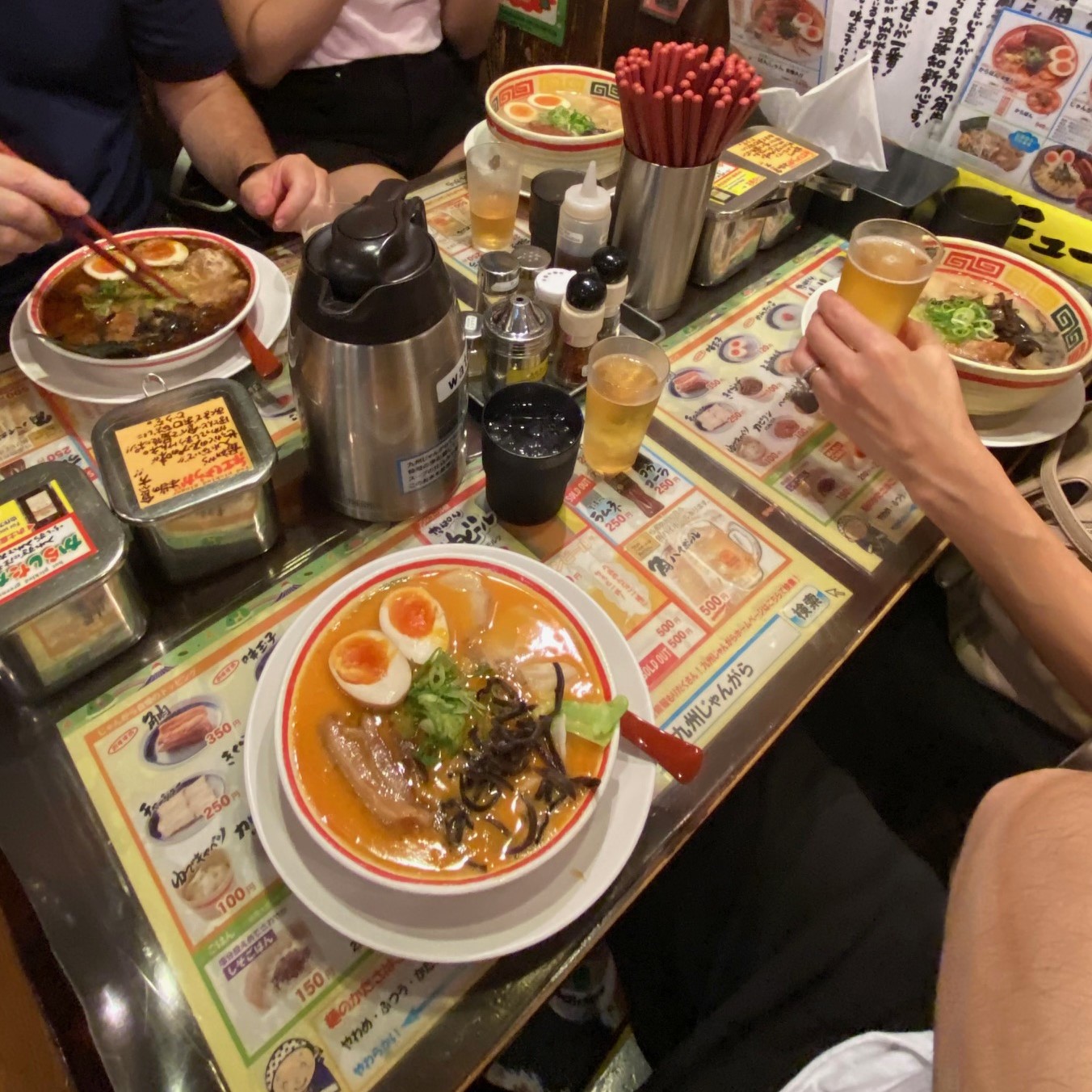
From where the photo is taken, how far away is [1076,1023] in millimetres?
546

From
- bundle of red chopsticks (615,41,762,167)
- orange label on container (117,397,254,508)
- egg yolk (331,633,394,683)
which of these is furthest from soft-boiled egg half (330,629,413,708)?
bundle of red chopsticks (615,41,762,167)

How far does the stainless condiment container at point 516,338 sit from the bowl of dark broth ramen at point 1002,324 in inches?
26.3

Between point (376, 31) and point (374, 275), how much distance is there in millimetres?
1653

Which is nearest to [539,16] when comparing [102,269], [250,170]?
[250,170]

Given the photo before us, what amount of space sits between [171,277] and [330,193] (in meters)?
0.38

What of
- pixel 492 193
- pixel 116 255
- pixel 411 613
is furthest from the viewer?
pixel 492 193

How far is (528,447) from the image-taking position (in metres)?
1.02

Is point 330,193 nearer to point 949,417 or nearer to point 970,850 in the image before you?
point 949,417

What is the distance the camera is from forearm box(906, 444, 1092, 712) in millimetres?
977

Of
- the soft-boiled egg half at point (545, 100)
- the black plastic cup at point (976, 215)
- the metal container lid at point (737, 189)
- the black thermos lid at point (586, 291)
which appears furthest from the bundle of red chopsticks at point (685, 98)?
the black plastic cup at point (976, 215)

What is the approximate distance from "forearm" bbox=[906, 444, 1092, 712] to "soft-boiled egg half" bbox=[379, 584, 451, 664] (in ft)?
2.36

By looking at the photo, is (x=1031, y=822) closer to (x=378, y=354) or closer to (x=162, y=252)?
(x=378, y=354)

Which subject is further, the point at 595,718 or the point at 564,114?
the point at 564,114

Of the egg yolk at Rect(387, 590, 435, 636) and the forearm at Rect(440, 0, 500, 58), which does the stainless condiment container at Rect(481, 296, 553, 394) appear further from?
the forearm at Rect(440, 0, 500, 58)
